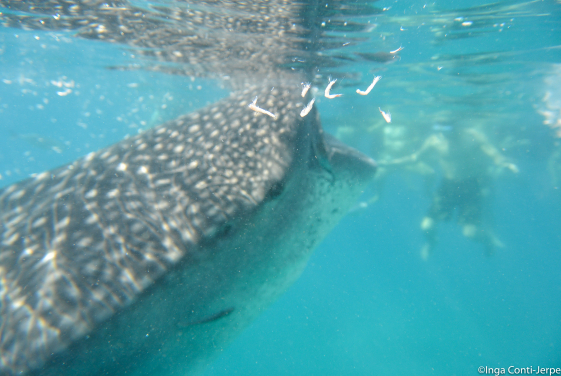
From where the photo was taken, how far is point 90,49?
12117mm

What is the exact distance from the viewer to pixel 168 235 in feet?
7.97

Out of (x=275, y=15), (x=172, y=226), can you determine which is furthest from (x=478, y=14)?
(x=172, y=226)

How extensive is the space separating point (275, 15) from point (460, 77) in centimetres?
953

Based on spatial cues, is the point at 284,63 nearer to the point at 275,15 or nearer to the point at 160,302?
the point at 275,15

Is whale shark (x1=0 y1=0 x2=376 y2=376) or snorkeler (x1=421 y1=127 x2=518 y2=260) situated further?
snorkeler (x1=421 y1=127 x2=518 y2=260)

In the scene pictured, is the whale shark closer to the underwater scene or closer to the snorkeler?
the underwater scene

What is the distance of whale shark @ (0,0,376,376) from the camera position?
2055mm

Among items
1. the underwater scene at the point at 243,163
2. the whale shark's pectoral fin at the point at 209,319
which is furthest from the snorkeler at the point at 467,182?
the whale shark's pectoral fin at the point at 209,319

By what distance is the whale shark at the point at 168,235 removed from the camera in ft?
6.74
